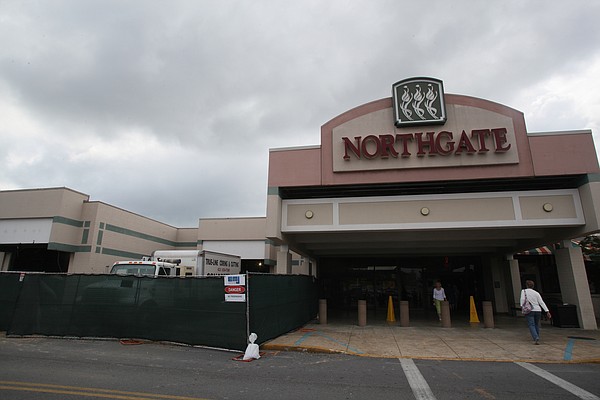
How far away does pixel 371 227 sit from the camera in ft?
45.9

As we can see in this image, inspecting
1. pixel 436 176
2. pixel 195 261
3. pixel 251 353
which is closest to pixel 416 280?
pixel 436 176

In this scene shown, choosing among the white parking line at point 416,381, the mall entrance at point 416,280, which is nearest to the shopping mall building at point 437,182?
the mall entrance at point 416,280

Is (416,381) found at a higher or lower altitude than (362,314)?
lower

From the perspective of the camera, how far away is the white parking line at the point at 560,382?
19.3 ft

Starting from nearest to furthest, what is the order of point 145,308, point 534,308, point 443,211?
point 534,308
point 145,308
point 443,211

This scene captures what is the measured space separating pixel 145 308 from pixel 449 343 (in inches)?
360

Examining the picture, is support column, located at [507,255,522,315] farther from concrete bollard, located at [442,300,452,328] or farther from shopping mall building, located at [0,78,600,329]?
concrete bollard, located at [442,300,452,328]

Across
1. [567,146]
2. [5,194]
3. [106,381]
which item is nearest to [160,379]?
[106,381]

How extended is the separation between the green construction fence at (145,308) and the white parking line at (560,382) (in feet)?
21.0

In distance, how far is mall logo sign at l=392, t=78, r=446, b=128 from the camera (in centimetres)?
1392

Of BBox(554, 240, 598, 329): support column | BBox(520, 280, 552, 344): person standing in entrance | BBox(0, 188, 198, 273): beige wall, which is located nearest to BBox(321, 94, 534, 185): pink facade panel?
BBox(554, 240, 598, 329): support column

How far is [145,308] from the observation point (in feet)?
34.6

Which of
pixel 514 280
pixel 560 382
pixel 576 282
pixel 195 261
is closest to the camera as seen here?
pixel 560 382

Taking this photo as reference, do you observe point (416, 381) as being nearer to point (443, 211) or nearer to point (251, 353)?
point (251, 353)
